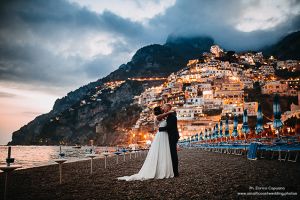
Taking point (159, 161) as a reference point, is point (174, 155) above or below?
above

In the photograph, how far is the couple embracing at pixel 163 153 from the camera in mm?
9016

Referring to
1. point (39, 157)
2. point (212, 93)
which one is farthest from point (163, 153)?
point (212, 93)

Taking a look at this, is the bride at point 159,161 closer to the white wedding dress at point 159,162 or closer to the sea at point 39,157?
the white wedding dress at point 159,162

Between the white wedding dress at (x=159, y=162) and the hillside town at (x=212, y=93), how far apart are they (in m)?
79.6

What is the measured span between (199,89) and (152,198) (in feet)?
450

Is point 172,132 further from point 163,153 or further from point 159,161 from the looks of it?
point 159,161

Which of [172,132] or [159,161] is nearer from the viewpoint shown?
[159,161]

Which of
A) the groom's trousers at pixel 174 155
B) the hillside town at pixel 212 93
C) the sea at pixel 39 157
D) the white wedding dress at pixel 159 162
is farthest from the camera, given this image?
the hillside town at pixel 212 93

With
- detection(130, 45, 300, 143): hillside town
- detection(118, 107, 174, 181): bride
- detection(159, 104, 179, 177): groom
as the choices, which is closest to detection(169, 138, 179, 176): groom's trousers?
detection(159, 104, 179, 177): groom

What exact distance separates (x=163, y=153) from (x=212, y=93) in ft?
410

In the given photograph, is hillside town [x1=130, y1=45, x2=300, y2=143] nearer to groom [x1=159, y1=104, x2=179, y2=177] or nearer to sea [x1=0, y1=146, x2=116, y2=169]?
sea [x1=0, y1=146, x2=116, y2=169]

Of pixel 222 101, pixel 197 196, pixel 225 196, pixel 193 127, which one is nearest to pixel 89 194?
pixel 197 196

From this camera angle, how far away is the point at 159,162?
912 cm

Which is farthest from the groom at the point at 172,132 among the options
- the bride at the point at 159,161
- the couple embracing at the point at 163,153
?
the bride at the point at 159,161
